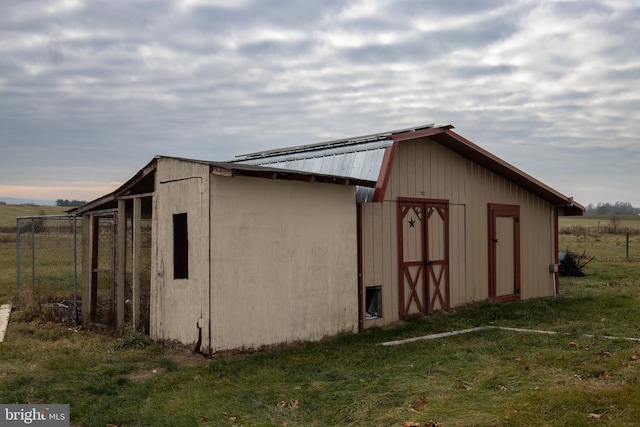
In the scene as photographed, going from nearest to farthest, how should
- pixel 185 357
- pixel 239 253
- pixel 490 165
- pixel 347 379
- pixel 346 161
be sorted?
pixel 347 379 → pixel 185 357 → pixel 239 253 → pixel 346 161 → pixel 490 165

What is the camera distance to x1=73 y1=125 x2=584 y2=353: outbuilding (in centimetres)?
830

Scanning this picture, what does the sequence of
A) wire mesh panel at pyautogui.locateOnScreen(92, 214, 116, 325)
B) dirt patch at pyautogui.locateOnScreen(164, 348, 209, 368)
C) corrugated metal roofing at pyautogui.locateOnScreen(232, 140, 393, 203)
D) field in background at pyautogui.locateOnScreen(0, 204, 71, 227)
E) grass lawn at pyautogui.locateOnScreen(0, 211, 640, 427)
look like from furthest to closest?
1. field in background at pyautogui.locateOnScreen(0, 204, 71, 227)
2. corrugated metal roofing at pyautogui.locateOnScreen(232, 140, 393, 203)
3. wire mesh panel at pyautogui.locateOnScreen(92, 214, 116, 325)
4. dirt patch at pyautogui.locateOnScreen(164, 348, 209, 368)
5. grass lawn at pyautogui.locateOnScreen(0, 211, 640, 427)

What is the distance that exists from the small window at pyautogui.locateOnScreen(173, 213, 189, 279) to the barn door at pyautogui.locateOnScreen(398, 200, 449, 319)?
14.0 feet

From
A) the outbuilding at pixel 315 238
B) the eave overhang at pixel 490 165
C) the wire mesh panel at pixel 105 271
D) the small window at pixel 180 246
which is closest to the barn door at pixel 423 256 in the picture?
the outbuilding at pixel 315 238

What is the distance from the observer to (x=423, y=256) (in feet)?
38.8

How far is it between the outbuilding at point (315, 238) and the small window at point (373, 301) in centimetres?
4

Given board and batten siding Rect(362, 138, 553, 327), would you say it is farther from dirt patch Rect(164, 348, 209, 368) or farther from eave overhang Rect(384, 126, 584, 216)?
dirt patch Rect(164, 348, 209, 368)

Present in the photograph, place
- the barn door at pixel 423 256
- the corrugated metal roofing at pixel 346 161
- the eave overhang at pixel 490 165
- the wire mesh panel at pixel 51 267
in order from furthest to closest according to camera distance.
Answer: the wire mesh panel at pixel 51 267
the barn door at pixel 423 256
the eave overhang at pixel 490 165
the corrugated metal roofing at pixel 346 161

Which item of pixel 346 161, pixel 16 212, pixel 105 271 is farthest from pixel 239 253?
pixel 16 212

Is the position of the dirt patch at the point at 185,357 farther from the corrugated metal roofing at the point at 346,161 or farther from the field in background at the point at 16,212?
the field in background at the point at 16,212

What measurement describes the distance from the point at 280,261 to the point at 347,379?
254 centimetres

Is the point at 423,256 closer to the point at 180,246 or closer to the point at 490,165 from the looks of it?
the point at 490,165

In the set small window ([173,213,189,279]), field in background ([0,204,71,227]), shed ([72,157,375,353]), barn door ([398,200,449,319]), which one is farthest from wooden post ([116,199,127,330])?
field in background ([0,204,71,227])

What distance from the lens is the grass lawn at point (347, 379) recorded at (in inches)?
216
